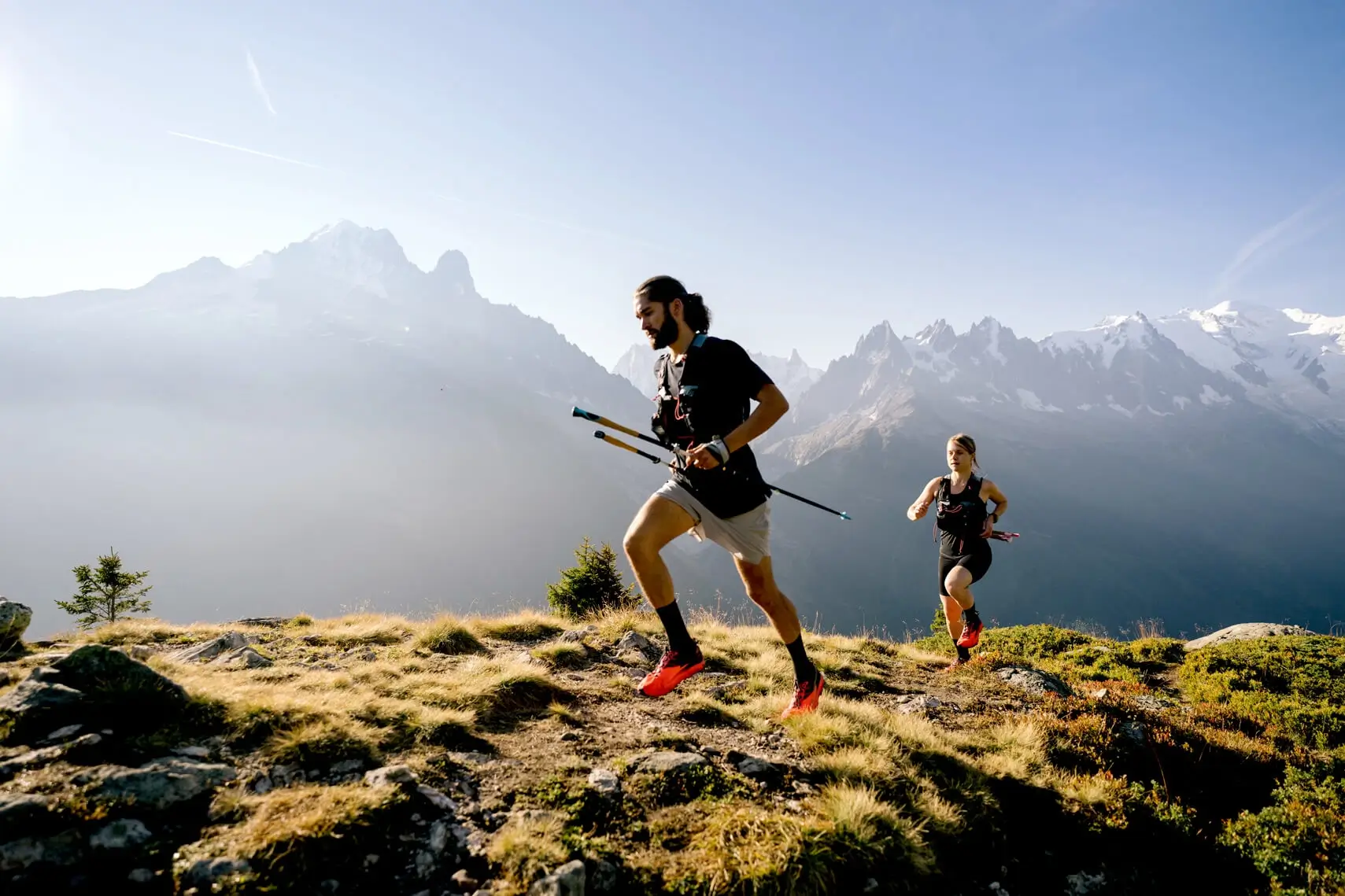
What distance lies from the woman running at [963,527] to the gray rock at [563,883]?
23.6ft

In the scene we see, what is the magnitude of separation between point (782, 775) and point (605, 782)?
4.26 feet

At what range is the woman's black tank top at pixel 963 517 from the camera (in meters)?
8.77

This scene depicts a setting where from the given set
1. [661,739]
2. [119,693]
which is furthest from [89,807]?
[661,739]

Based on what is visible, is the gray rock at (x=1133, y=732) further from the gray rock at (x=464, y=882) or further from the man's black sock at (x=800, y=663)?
the gray rock at (x=464, y=882)

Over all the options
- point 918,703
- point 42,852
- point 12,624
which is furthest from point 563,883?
point 12,624

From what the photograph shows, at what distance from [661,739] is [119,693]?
3.76 m

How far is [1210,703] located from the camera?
322 inches

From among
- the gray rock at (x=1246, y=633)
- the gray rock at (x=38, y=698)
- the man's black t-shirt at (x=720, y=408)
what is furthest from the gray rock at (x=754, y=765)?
the gray rock at (x=1246, y=633)

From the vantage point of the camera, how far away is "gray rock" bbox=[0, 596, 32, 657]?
6047 mm

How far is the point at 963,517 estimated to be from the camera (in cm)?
882

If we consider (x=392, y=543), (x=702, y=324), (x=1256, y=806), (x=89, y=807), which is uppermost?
(x=702, y=324)

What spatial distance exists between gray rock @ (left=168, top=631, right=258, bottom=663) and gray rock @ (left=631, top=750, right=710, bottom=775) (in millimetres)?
5139

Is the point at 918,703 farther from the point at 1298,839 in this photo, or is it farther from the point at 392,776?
the point at 392,776

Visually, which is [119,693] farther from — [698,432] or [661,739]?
[698,432]
